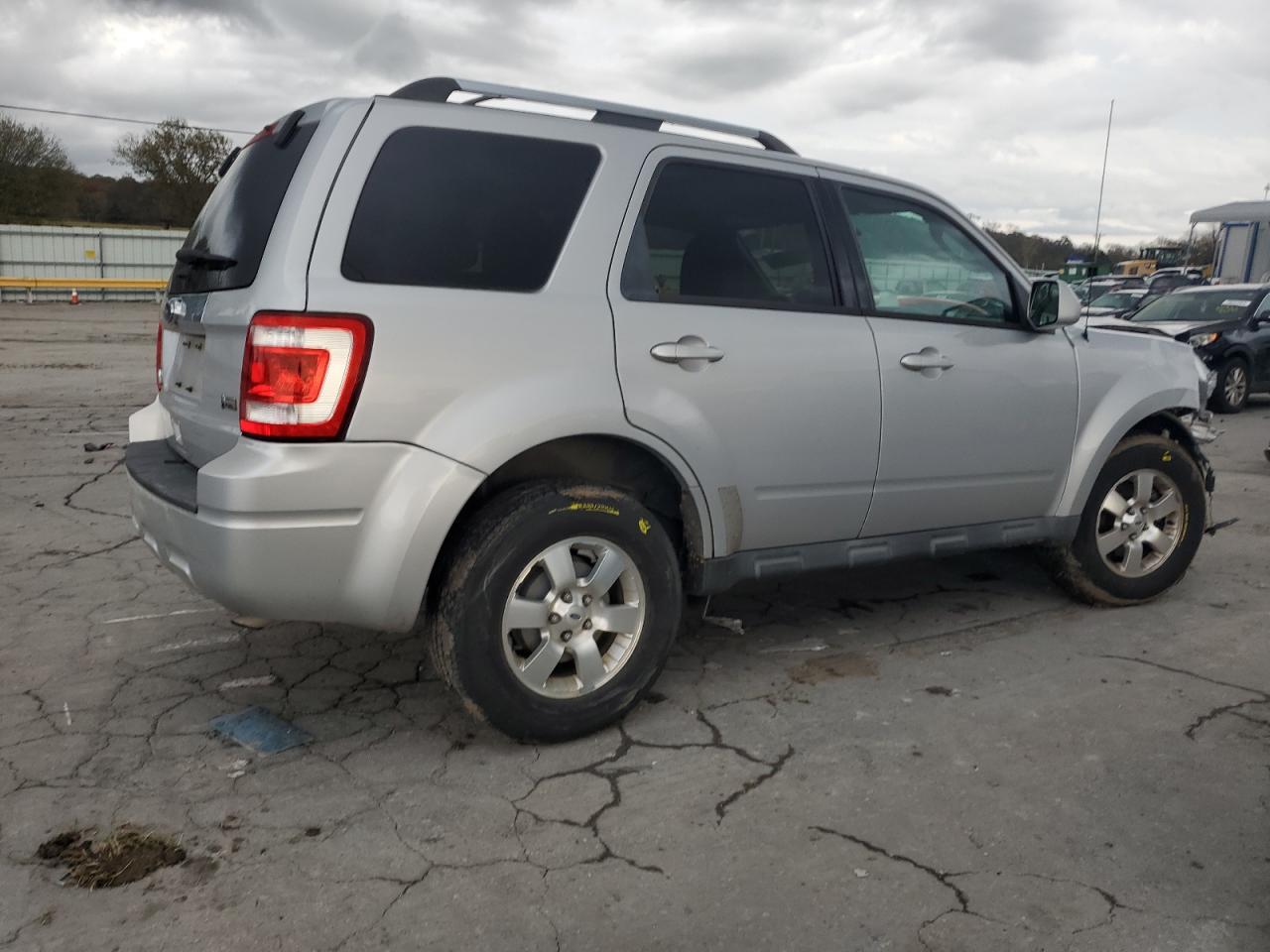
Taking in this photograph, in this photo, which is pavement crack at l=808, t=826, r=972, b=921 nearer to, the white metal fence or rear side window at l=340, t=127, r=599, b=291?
rear side window at l=340, t=127, r=599, b=291

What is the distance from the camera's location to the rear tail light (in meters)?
2.91

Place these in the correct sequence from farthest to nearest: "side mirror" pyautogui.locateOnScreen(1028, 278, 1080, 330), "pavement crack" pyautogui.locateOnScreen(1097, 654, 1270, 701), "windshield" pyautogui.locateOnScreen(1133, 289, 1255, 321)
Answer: "windshield" pyautogui.locateOnScreen(1133, 289, 1255, 321) < "side mirror" pyautogui.locateOnScreen(1028, 278, 1080, 330) < "pavement crack" pyautogui.locateOnScreen(1097, 654, 1270, 701)

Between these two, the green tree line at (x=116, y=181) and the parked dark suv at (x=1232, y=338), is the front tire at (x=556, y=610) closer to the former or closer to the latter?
the parked dark suv at (x=1232, y=338)

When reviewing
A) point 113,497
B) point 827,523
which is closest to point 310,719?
point 827,523

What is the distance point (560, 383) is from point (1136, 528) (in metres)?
3.08

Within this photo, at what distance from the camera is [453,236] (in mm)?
3186

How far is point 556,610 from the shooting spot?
332 centimetres

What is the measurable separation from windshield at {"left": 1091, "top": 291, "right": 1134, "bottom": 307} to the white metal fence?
2631cm

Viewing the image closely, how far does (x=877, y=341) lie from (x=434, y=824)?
7.53 ft

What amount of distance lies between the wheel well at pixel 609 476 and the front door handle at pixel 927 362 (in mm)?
1040

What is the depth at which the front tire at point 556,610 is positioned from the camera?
317cm

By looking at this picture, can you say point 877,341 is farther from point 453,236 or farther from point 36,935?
point 36,935

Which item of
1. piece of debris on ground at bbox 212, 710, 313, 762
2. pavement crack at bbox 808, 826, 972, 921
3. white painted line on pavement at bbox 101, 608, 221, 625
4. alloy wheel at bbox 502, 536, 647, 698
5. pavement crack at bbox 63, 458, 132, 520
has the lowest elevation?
pavement crack at bbox 63, 458, 132, 520

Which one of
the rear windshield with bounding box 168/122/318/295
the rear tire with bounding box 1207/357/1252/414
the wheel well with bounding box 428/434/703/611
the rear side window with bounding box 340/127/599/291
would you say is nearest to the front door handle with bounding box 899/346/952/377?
the wheel well with bounding box 428/434/703/611
